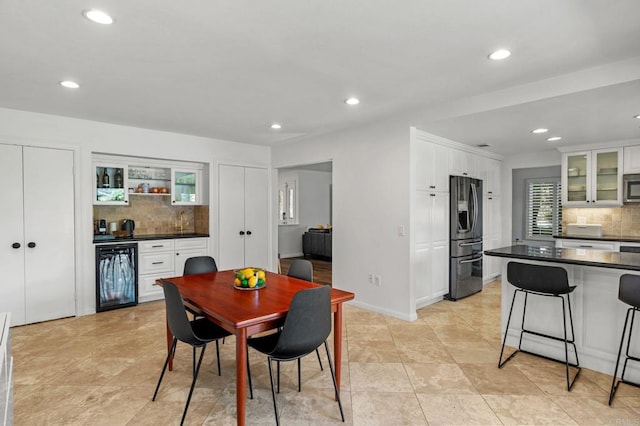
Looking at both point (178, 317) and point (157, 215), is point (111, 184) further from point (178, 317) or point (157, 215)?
point (178, 317)

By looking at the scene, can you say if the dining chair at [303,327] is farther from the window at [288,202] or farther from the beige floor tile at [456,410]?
the window at [288,202]

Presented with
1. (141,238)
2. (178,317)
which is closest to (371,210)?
(178,317)

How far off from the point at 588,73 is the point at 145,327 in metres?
4.79

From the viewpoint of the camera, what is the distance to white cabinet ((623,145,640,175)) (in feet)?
16.2

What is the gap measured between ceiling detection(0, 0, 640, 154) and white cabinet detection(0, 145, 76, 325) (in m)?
0.61

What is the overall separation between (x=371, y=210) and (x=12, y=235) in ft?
13.4

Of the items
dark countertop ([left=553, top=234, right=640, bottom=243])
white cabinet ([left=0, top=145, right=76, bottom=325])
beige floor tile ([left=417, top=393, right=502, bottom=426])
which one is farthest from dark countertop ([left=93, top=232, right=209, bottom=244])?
dark countertop ([left=553, top=234, right=640, bottom=243])

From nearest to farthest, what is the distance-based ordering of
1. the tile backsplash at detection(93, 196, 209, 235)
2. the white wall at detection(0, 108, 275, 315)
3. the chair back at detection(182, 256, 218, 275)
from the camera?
1. the chair back at detection(182, 256, 218, 275)
2. the white wall at detection(0, 108, 275, 315)
3. the tile backsplash at detection(93, 196, 209, 235)

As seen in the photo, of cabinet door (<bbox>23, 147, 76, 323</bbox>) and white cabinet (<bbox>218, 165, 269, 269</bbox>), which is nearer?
cabinet door (<bbox>23, 147, 76, 323</bbox>)

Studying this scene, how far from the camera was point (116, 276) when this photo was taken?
457 cm

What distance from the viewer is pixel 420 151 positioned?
443 cm

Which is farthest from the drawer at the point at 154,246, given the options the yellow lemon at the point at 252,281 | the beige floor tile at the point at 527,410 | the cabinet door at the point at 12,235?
the beige floor tile at the point at 527,410

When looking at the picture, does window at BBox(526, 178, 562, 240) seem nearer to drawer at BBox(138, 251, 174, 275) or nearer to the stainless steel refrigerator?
the stainless steel refrigerator

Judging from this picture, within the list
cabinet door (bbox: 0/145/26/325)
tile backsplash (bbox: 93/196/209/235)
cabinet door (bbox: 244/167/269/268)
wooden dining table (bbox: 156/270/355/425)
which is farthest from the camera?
cabinet door (bbox: 244/167/269/268)
